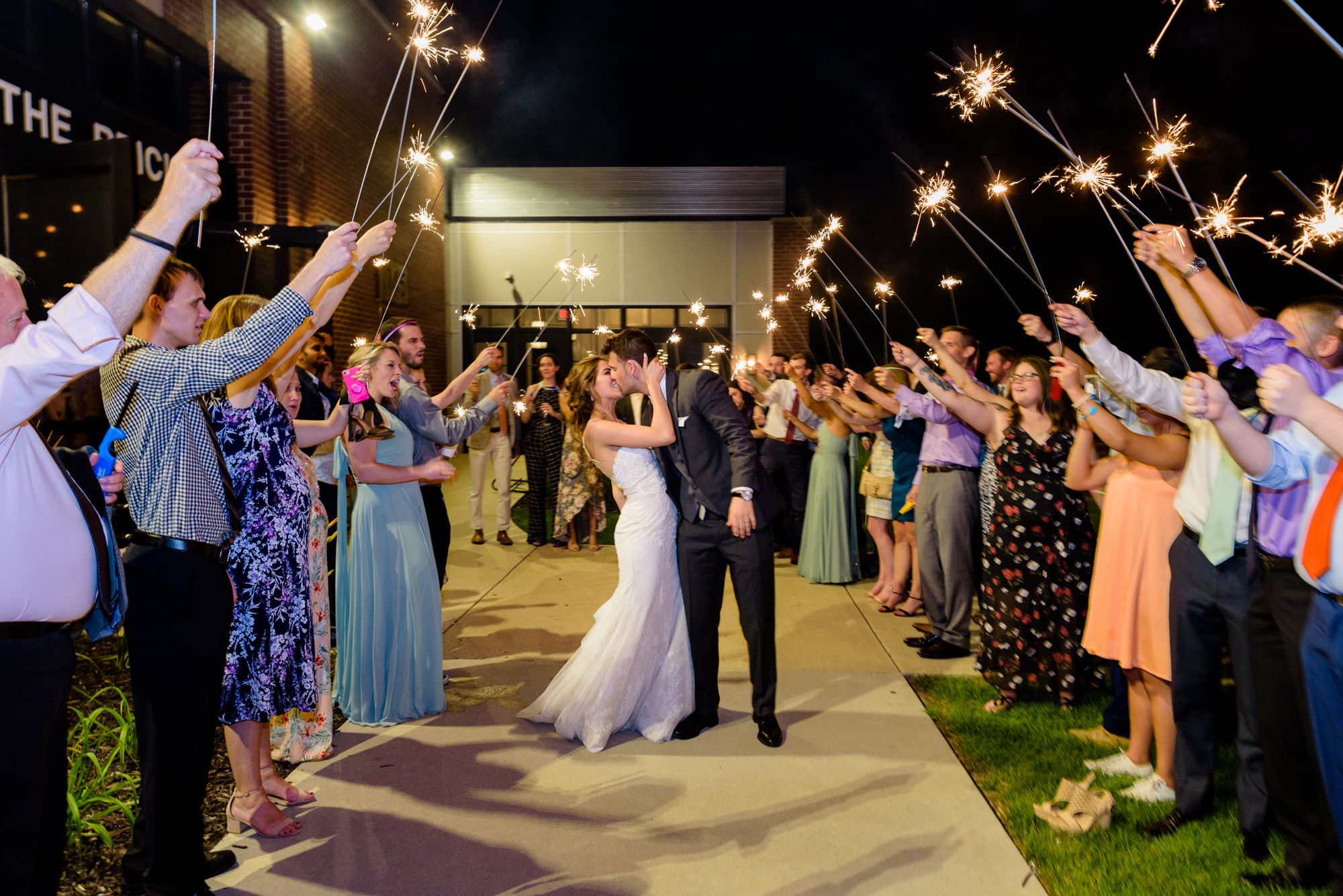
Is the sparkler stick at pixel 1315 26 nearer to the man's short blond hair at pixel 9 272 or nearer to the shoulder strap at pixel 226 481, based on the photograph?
the man's short blond hair at pixel 9 272

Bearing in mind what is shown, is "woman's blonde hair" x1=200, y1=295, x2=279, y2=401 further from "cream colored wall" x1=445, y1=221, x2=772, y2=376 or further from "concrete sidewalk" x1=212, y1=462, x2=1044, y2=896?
"cream colored wall" x1=445, y1=221, x2=772, y2=376

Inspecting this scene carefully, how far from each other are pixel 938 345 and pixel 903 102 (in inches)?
480

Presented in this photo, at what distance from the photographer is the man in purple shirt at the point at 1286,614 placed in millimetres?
2586

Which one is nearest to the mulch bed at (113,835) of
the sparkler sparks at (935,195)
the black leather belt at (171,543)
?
the black leather belt at (171,543)

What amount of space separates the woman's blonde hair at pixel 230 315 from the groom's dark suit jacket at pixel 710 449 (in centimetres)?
194

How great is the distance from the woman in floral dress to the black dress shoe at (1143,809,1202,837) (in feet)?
11.9

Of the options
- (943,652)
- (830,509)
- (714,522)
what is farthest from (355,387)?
(830,509)

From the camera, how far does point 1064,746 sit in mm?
4016

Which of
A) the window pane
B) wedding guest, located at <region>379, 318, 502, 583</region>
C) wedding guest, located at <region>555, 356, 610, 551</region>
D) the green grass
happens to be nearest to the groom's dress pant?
the green grass

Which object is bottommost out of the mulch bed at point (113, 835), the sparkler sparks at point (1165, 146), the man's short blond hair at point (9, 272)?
the mulch bed at point (113, 835)

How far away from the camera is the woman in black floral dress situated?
4.50 meters

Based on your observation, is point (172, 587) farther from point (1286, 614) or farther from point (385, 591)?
point (1286, 614)

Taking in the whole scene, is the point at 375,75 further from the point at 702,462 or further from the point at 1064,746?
the point at 1064,746

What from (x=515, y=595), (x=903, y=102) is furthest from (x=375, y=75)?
(x=515, y=595)
